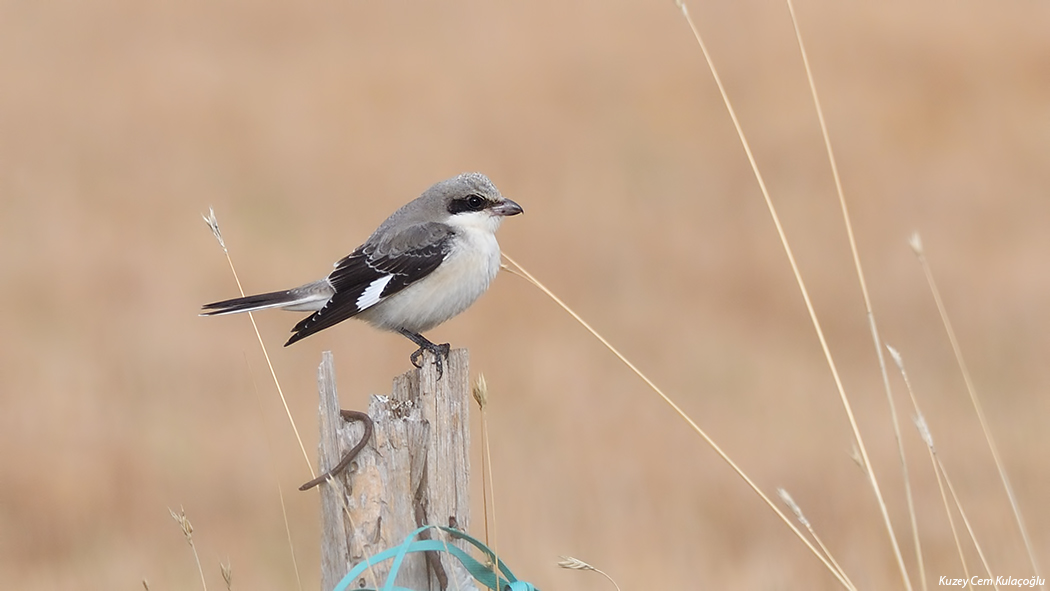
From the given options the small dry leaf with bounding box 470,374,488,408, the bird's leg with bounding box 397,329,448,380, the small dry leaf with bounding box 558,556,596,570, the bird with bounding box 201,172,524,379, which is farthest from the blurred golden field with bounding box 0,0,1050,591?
the small dry leaf with bounding box 470,374,488,408

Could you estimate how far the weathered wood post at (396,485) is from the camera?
2643mm

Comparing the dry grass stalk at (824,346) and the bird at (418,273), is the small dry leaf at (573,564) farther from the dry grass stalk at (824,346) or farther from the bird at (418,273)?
the bird at (418,273)

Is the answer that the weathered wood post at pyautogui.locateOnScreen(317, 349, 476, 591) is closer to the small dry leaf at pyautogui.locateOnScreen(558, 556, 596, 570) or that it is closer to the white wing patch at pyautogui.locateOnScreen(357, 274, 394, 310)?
the small dry leaf at pyautogui.locateOnScreen(558, 556, 596, 570)

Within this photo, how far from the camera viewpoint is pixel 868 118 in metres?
14.7

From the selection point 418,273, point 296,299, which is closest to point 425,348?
point 418,273

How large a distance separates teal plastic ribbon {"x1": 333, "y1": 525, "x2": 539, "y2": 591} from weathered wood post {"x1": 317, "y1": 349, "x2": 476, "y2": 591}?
4cm

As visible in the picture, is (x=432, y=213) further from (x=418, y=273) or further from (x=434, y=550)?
(x=434, y=550)

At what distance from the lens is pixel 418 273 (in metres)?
4.39

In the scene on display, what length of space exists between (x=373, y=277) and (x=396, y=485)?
1901 mm

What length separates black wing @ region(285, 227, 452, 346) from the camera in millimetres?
4285

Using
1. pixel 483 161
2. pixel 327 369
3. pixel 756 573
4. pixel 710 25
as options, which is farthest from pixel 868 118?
pixel 327 369

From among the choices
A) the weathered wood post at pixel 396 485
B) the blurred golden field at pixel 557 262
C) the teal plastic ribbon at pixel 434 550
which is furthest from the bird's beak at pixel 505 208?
the blurred golden field at pixel 557 262

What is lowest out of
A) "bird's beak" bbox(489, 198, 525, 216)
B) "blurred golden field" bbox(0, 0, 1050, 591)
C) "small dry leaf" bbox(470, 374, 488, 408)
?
"blurred golden field" bbox(0, 0, 1050, 591)

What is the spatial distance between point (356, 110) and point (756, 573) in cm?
1027
